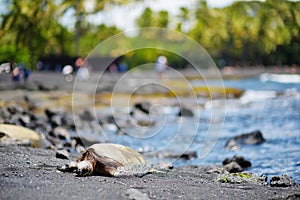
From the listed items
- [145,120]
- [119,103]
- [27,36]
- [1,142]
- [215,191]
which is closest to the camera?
[215,191]

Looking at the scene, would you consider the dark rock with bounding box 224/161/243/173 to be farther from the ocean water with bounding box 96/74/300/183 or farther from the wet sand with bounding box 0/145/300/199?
the wet sand with bounding box 0/145/300/199

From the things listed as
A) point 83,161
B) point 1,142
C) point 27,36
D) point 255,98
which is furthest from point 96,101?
point 27,36

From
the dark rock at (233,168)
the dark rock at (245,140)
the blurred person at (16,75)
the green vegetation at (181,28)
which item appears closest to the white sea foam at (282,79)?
the green vegetation at (181,28)

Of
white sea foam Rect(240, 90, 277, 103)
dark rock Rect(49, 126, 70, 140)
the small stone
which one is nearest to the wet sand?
the small stone

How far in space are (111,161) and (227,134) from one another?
7105mm

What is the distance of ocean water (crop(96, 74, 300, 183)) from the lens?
27.9ft

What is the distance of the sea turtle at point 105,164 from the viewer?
17.0ft

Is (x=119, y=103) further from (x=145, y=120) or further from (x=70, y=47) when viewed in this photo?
(x=70, y=47)

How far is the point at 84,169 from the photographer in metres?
5.12

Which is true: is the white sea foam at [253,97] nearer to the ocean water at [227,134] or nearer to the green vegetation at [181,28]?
the ocean water at [227,134]

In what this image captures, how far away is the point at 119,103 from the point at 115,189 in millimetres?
13232

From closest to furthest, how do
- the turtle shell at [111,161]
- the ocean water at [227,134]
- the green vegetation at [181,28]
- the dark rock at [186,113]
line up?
the turtle shell at [111,161] < the ocean water at [227,134] < the dark rock at [186,113] < the green vegetation at [181,28]

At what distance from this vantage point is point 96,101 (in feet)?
58.5

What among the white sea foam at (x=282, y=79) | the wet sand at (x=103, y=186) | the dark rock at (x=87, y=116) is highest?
the wet sand at (x=103, y=186)
